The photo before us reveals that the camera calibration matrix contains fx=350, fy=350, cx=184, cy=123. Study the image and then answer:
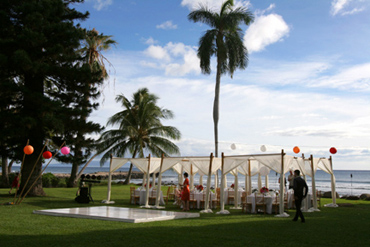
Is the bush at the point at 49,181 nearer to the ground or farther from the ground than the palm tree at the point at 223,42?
nearer to the ground

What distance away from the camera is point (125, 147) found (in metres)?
27.8

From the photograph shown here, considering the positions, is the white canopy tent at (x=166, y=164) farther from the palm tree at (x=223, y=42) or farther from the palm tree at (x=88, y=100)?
the palm tree at (x=223, y=42)

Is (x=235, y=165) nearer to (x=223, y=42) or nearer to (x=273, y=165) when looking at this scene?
(x=273, y=165)

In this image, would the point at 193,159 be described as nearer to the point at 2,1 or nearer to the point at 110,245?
the point at 110,245

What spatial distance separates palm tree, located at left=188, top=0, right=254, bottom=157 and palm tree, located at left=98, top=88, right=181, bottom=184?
23.0ft

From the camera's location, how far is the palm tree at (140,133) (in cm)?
2769

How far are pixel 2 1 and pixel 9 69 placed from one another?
331 cm

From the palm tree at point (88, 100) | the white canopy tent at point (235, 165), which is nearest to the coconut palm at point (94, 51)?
the palm tree at point (88, 100)

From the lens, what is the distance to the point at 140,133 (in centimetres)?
2806

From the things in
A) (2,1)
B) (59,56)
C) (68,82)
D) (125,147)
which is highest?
(2,1)

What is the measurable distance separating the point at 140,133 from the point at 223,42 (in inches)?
394

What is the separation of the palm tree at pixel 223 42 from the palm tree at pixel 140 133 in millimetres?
7002

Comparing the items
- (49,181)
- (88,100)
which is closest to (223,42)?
(88,100)

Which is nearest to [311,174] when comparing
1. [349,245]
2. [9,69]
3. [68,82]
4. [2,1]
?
[349,245]
